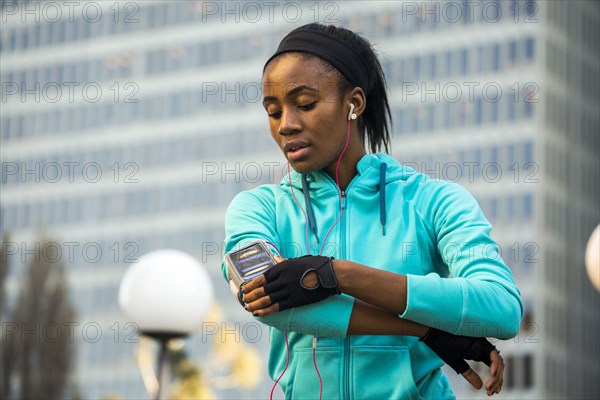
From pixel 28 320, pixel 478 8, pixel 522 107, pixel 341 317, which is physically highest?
pixel 478 8

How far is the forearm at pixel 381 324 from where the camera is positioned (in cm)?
335

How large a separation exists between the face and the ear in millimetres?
54

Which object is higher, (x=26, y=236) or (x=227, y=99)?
(x=227, y=99)

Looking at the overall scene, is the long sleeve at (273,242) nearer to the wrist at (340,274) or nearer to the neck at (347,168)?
the wrist at (340,274)

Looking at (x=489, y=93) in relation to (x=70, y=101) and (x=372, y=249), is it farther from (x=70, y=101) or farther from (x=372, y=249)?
(x=372, y=249)

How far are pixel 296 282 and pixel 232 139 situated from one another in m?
72.3

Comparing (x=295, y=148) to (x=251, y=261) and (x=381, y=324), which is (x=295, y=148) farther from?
(x=381, y=324)

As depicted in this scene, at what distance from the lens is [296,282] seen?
10.8 feet

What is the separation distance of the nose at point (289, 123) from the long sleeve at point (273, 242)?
0.93ft

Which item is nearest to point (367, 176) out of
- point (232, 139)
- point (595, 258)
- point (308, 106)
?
point (308, 106)

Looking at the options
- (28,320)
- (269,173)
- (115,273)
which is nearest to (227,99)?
(269,173)

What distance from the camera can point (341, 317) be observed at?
3346mm

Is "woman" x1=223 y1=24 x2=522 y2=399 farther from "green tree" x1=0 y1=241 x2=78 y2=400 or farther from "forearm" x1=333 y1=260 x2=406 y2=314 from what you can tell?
"green tree" x1=0 y1=241 x2=78 y2=400

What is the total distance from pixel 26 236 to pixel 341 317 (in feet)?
266
